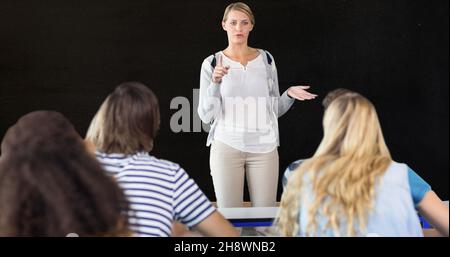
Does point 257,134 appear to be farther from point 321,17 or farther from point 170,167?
point 321,17

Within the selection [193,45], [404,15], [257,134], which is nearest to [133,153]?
[257,134]

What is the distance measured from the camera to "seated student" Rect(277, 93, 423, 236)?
6.84 ft

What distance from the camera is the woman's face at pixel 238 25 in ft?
11.2

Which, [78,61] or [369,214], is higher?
[78,61]

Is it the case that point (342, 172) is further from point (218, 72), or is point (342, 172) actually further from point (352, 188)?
point (218, 72)

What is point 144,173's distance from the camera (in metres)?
2.12

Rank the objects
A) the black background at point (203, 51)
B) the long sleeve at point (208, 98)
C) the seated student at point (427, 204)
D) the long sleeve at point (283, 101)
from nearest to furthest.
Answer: the seated student at point (427, 204) → the long sleeve at point (208, 98) → the long sleeve at point (283, 101) → the black background at point (203, 51)

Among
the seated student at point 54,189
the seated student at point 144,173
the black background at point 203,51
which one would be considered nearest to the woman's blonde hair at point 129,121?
the seated student at point 144,173

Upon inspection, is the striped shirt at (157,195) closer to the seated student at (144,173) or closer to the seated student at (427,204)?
the seated student at (144,173)

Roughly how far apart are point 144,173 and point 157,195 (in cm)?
9

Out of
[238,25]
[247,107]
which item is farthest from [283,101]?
[238,25]

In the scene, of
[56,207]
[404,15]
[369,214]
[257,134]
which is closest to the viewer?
[56,207]
